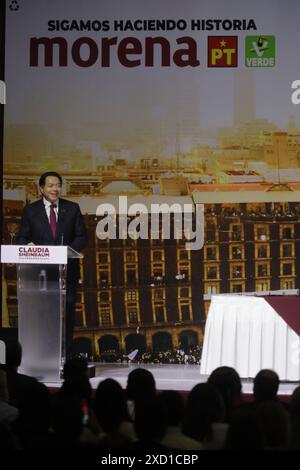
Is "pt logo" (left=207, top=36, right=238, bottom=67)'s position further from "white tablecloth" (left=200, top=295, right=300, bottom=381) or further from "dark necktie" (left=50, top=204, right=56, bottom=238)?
"white tablecloth" (left=200, top=295, right=300, bottom=381)

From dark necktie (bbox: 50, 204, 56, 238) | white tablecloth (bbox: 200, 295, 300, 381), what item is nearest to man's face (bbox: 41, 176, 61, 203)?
dark necktie (bbox: 50, 204, 56, 238)

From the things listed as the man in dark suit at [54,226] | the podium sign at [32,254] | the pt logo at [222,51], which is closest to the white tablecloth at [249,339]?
the man in dark suit at [54,226]

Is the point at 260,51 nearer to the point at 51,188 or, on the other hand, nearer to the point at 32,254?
the point at 51,188

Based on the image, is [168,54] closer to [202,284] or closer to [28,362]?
[202,284]

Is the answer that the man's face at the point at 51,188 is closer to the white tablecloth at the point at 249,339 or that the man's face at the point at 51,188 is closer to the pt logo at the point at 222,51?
the white tablecloth at the point at 249,339

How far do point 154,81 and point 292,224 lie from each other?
1.94 m

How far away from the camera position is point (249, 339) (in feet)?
22.8

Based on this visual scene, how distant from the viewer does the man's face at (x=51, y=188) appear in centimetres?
704

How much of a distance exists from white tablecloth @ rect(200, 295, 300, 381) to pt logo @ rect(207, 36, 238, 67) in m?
2.78

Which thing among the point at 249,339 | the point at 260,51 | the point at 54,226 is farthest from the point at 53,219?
the point at 260,51

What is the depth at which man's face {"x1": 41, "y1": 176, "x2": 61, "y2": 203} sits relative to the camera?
7.04 metres
